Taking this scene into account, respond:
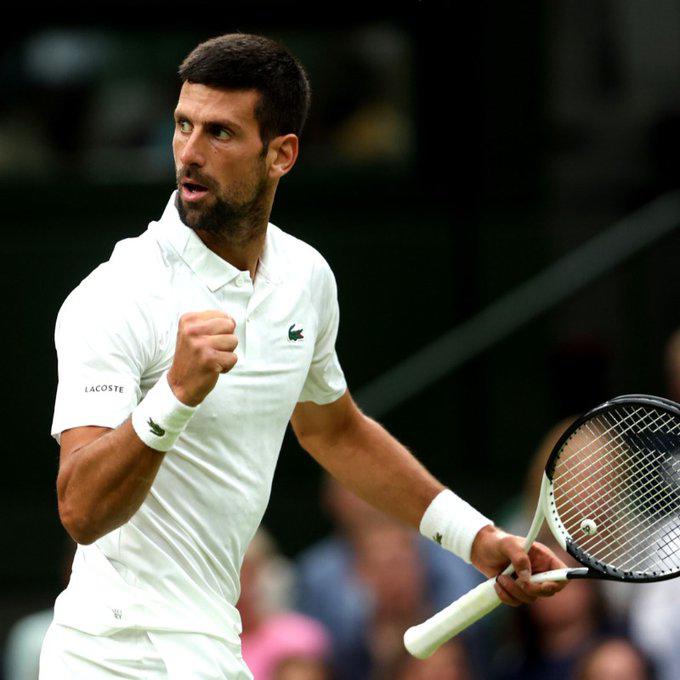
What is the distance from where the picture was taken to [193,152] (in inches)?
149

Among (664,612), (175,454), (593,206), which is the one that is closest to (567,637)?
(664,612)

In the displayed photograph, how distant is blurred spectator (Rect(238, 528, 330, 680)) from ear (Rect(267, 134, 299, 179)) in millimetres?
2422

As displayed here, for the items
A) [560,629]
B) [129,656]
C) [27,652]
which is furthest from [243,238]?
[27,652]

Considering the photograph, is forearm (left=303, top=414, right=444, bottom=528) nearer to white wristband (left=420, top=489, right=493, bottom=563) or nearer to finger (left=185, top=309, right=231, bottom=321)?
white wristband (left=420, top=489, right=493, bottom=563)

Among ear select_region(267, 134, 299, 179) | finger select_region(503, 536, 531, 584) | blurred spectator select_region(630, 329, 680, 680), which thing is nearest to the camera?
ear select_region(267, 134, 299, 179)

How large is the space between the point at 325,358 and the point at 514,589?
2.44ft

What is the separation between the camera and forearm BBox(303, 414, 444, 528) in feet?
14.4

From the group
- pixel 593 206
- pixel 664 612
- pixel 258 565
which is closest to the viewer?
pixel 664 612

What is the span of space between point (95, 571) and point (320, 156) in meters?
5.44

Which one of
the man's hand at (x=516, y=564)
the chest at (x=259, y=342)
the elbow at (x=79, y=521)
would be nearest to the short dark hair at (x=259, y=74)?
the chest at (x=259, y=342)

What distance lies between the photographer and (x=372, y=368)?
348 inches

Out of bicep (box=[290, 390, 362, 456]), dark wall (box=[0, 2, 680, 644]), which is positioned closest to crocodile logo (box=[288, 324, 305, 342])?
bicep (box=[290, 390, 362, 456])

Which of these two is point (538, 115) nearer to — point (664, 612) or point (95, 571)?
point (664, 612)

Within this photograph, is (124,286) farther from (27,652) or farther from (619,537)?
(27,652)
